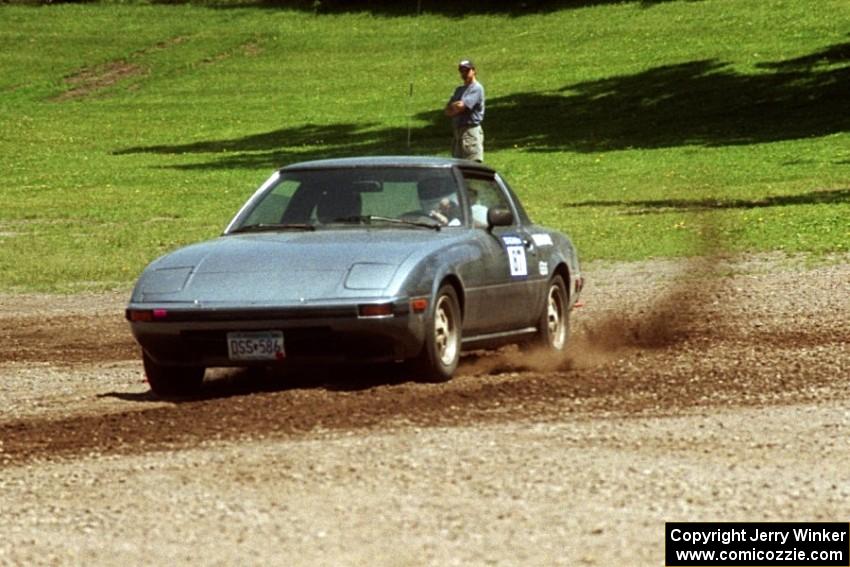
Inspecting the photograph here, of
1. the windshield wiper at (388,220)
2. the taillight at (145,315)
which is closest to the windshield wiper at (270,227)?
the windshield wiper at (388,220)

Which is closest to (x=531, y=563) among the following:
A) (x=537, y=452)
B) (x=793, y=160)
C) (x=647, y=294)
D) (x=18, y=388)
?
(x=537, y=452)

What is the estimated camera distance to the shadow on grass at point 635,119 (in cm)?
4172

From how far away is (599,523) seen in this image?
7.27m

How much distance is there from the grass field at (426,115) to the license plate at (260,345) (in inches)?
381

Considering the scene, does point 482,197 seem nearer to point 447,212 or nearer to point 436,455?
point 447,212

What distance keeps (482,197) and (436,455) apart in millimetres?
4329

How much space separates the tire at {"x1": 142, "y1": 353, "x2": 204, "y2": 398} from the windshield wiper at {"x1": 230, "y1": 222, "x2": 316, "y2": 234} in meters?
1.02

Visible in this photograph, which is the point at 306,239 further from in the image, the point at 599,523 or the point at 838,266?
the point at 838,266

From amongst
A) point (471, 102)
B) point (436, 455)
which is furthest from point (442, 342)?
point (471, 102)

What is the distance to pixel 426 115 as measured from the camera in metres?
49.7

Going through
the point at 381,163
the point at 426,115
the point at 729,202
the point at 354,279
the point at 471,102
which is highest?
the point at 381,163

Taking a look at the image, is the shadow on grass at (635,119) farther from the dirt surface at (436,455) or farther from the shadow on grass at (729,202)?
the dirt surface at (436,455)

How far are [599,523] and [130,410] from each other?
415 cm

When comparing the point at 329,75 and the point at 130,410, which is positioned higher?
the point at 130,410
